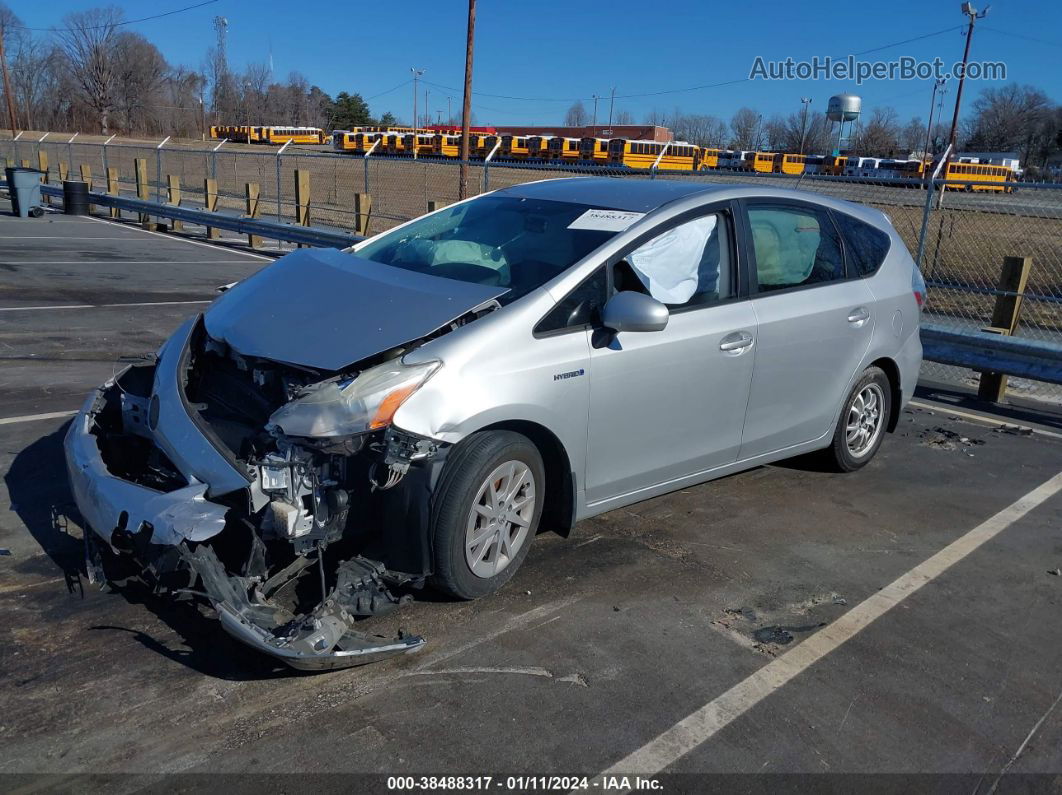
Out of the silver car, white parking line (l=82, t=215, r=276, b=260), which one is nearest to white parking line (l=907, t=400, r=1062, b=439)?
the silver car

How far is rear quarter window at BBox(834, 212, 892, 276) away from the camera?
548cm

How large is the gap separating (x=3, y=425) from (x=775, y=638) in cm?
496

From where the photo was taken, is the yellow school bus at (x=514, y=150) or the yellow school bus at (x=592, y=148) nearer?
the yellow school bus at (x=592, y=148)

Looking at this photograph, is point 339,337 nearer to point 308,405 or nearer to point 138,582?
point 308,405

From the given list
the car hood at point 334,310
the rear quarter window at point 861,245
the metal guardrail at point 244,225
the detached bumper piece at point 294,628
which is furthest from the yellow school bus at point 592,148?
the detached bumper piece at point 294,628

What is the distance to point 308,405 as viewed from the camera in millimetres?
3371

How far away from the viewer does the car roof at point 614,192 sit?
4.62 metres

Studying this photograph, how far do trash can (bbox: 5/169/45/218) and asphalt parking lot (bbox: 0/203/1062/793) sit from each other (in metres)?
17.2

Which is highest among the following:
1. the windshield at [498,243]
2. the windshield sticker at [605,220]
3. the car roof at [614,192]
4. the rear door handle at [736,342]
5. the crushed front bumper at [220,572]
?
the car roof at [614,192]

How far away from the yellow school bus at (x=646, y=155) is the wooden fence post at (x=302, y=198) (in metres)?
17.8

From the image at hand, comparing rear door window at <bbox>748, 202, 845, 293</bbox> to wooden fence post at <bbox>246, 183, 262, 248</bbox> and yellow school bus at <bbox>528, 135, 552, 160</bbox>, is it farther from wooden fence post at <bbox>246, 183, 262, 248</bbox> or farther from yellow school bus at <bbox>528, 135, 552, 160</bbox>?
yellow school bus at <bbox>528, 135, 552, 160</bbox>

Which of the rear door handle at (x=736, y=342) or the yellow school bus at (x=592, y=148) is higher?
the yellow school bus at (x=592, y=148)

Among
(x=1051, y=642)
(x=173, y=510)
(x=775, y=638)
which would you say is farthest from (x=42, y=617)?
(x=1051, y=642)

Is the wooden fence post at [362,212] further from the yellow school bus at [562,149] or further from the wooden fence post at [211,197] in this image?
the yellow school bus at [562,149]
